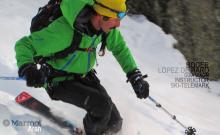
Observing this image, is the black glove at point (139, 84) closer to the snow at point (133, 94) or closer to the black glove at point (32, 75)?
the snow at point (133, 94)

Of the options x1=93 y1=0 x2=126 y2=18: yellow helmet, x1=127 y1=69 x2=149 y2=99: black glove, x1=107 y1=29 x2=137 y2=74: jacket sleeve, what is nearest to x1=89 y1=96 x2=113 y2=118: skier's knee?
x1=127 y1=69 x2=149 y2=99: black glove

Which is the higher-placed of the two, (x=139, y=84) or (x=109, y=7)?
(x=109, y=7)

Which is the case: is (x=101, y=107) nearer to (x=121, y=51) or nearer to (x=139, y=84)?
(x=139, y=84)

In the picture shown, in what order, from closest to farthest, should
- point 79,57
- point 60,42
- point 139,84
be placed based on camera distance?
point 60,42, point 79,57, point 139,84

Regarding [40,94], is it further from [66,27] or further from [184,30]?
[184,30]

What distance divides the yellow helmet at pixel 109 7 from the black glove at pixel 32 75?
0.97m

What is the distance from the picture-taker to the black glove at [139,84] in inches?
216

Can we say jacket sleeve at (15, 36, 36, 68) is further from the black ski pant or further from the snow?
the snow

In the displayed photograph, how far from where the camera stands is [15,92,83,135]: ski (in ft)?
19.2

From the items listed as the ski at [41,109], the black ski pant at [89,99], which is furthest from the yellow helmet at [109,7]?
the ski at [41,109]

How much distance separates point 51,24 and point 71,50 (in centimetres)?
38

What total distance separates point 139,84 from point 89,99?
0.74 m

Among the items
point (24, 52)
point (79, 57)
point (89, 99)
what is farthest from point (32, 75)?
point (89, 99)

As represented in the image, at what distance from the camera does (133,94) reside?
809 cm
